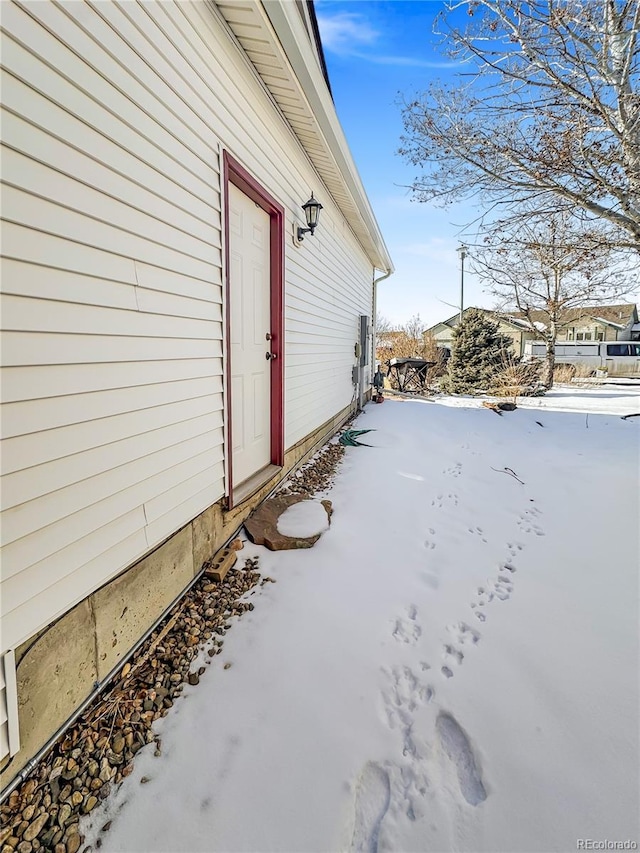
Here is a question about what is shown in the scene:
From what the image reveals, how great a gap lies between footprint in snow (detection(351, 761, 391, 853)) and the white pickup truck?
744 inches

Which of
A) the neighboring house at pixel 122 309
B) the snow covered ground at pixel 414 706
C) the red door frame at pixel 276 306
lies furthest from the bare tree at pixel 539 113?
the snow covered ground at pixel 414 706

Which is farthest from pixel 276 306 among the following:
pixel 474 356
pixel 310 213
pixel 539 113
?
pixel 474 356

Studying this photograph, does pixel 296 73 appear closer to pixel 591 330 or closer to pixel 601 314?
pixel 601 314

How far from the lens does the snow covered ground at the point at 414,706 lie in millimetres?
1209

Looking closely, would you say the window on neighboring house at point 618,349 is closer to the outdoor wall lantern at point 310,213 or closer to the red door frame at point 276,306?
the outdoor wall lantern at point 310,213

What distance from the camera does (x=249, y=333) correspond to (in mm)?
3154

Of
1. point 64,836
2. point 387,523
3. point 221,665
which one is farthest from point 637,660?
point 64,836

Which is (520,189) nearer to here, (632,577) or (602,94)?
(602,94)

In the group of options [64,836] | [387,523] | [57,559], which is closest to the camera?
[64,836]

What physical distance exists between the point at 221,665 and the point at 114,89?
2354mm

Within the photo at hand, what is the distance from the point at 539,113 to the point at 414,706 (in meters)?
5.71

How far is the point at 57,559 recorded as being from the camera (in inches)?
54.9

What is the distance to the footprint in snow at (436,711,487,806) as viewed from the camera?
129 centimetres

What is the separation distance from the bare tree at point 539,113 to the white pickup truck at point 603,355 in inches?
554
